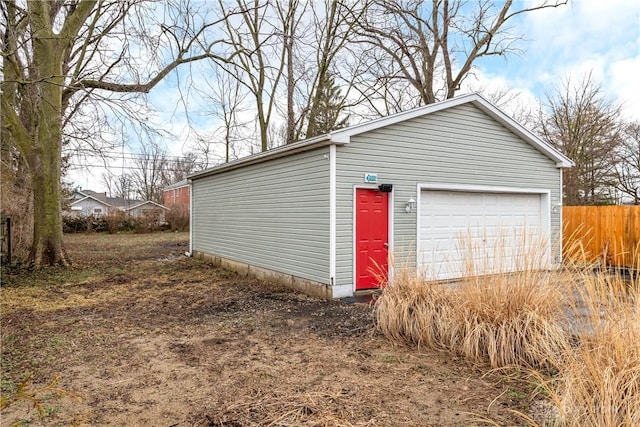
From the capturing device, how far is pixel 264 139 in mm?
17172

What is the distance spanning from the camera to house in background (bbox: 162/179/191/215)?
2642 centimetres

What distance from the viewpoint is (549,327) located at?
3545mm

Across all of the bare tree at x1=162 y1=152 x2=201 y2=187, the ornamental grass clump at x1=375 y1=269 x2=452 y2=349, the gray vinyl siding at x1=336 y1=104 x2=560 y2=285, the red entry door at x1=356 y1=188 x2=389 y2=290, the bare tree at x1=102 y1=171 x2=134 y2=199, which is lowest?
the ornamental grass clump at x1=375 y1=269 x2=452 y2=349

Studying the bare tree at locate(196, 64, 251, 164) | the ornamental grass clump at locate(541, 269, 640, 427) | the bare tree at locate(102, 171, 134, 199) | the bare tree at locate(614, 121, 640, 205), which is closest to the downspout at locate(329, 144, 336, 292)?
the ornamental grass clump at locate(541, 269, 640, 427)

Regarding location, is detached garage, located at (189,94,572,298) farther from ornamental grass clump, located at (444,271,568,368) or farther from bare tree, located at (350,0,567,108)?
bare tree, located at (350,0,567,108)

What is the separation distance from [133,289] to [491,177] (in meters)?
8.06

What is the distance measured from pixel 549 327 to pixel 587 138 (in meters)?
17.5

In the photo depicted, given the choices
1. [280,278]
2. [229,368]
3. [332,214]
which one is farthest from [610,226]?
[229,368]

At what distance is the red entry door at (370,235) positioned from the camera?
7281 millimetres

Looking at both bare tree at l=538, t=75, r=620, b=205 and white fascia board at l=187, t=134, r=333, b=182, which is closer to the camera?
white fascia board at l=187, t=134, r=333, b=182

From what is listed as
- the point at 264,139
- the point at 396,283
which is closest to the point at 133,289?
the point at 396,283

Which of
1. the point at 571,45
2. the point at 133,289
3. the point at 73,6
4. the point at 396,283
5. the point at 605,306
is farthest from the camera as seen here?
the point at 571,45

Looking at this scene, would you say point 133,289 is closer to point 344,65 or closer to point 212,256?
point 212,256

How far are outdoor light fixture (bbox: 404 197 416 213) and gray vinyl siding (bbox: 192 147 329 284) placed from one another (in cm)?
178
